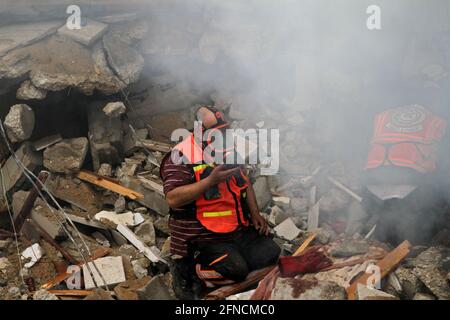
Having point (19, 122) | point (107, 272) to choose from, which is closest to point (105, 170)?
point (19, 122)

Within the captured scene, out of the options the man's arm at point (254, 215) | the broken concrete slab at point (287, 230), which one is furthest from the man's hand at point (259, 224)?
the broken concrete slab at point (287, 230)

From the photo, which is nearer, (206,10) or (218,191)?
(218,191)

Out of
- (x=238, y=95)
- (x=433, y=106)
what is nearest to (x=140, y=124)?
(x=238, y=95)

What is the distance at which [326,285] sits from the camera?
3.88 metres

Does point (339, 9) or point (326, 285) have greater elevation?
point (339, 9)

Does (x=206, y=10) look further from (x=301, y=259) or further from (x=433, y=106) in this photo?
(x=301, y=259)

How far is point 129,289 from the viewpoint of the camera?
4527 mm

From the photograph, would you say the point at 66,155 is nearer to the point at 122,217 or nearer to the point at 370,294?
the point at 122,217

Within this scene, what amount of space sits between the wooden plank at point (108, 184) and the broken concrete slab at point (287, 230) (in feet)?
5.19

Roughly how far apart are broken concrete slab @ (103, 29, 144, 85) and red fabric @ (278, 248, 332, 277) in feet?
10.3

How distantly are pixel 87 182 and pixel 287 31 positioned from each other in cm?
327

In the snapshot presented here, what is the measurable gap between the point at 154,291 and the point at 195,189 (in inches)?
35.5

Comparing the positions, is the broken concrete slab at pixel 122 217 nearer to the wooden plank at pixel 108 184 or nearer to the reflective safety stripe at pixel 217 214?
the wooden plank at pixel 108 184

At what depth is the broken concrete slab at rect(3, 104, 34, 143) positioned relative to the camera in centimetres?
568
